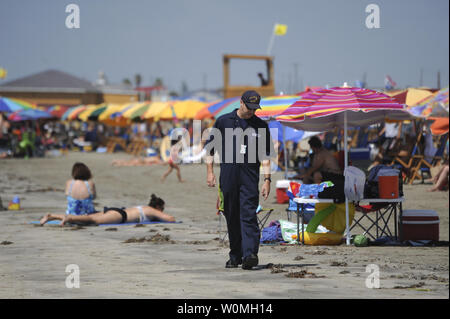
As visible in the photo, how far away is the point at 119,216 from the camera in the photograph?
1080 centimetres

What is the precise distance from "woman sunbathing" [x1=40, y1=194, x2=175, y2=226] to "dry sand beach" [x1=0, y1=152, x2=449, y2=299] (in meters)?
0.13

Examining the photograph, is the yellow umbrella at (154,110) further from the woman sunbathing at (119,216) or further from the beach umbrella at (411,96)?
the woman sunbathing at (119,216)

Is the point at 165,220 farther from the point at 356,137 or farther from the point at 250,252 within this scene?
the point at 356,137

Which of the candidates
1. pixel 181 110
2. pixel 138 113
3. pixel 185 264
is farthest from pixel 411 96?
pixel 138 113

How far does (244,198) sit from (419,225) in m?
3.01

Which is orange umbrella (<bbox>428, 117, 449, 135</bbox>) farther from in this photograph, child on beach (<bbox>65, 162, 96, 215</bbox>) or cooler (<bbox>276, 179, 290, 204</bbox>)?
child on beach (<bbox>65, 162, 96, 215</bbox>)

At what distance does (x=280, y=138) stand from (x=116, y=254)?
460 inches

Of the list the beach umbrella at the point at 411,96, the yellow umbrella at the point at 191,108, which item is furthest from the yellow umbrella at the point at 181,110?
the beach umbrella at the point at 411,96

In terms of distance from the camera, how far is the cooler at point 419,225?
29.0ft

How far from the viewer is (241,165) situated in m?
6.72

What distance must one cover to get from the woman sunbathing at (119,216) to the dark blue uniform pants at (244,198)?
420cm

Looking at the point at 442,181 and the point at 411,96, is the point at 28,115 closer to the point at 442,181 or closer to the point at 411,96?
the point at 411,96
